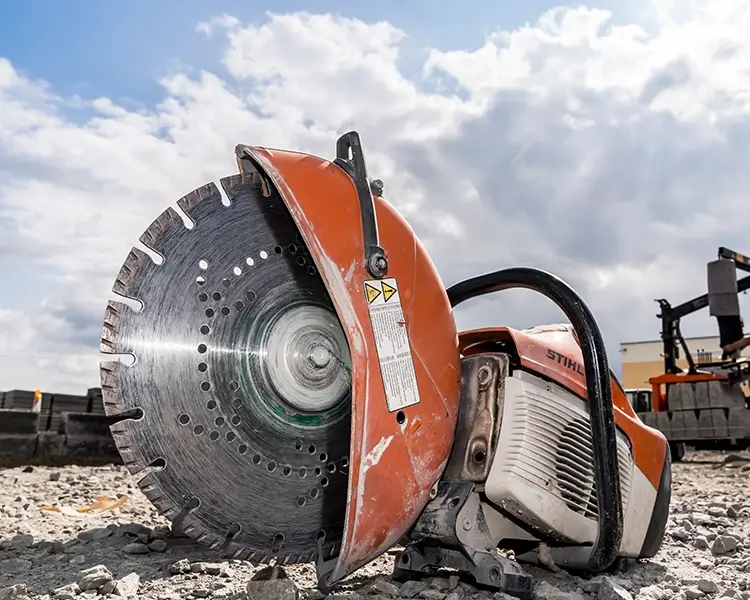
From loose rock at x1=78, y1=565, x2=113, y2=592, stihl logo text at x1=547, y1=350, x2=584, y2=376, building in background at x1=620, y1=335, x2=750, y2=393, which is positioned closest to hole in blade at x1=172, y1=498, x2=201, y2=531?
loose rock at x1=78, y1=565, x2=113, y2=592

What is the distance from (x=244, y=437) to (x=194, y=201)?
2.16ft

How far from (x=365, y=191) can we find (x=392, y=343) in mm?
432

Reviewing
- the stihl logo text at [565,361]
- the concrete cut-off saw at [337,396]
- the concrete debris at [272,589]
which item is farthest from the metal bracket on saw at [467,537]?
the stihl logo text at [565,361]

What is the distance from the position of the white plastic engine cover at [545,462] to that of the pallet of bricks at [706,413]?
9.23m

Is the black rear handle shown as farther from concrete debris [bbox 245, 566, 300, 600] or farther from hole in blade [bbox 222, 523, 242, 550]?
hole in blade [bbox 222, 523, 242, 550]

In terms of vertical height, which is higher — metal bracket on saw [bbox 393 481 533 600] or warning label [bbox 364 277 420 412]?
warning label [bbox 364 277 420 412]

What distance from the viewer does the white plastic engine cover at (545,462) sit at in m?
1.99

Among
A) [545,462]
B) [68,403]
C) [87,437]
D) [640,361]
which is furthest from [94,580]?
[640,361]

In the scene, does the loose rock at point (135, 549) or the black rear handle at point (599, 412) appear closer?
the black rear handle at point (599, 412)

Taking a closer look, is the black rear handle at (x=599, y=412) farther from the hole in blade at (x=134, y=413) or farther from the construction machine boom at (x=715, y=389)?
the construction machine boom at (x=715, y=389)

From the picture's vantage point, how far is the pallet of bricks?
1025cm

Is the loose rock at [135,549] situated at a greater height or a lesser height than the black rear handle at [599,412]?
lesser

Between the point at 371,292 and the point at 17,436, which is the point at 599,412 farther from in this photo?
the point at 17,436

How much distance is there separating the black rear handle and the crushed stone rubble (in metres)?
0.14
